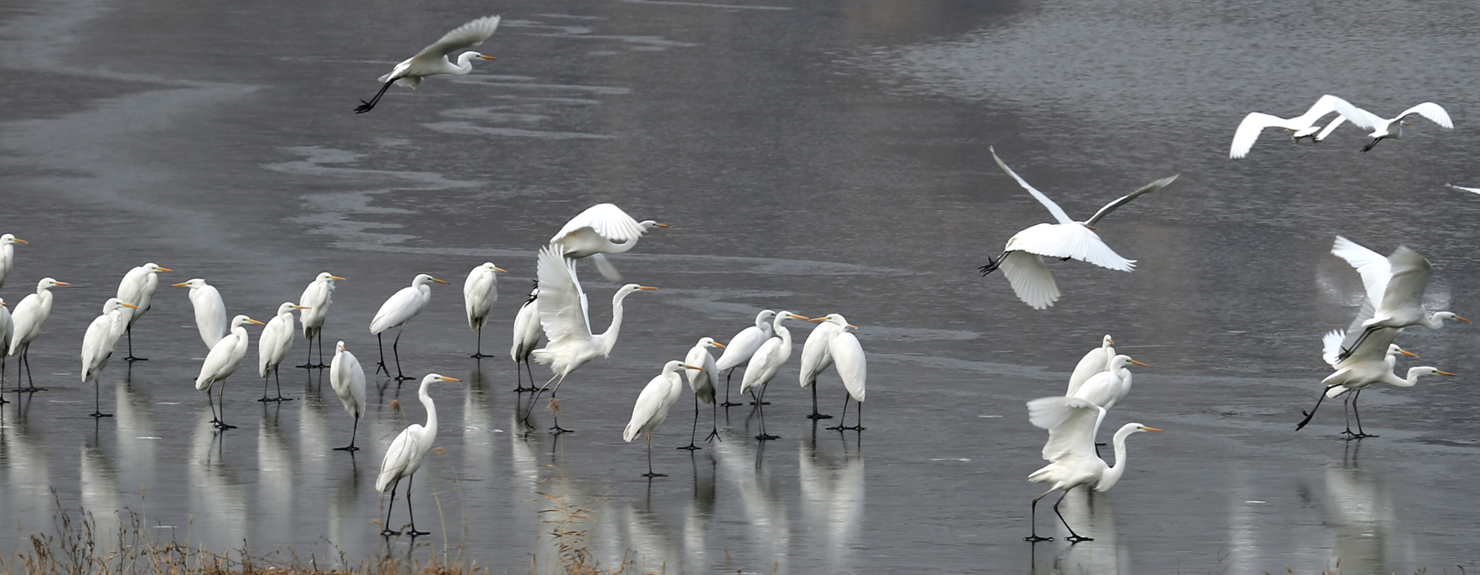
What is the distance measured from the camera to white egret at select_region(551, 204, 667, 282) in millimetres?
15391

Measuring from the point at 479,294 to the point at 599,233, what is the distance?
4.62ft

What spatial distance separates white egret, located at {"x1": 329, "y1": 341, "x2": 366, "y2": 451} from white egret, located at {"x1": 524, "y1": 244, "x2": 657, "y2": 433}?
145 cm

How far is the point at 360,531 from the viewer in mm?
11344

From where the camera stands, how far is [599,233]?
15453mm

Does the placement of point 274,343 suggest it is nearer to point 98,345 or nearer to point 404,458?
point 98,345

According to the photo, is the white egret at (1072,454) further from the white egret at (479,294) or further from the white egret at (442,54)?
the white egret at (479,294)

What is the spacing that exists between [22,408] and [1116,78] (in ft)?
84.2

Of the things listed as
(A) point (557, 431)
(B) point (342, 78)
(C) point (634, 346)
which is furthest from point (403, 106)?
(A) point (557, 431)

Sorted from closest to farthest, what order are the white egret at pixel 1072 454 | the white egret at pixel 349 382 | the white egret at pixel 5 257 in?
the white egret at pixel 1072 454, the white egret at pixel 349 382, the white egret at pixel 5 257

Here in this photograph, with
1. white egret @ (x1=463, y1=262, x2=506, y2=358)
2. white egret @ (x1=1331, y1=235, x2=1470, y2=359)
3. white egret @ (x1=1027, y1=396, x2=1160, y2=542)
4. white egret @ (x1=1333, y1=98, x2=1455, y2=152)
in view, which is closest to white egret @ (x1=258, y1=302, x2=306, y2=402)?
white egret @ (x1=463, y1=262, x2=506, y2=358)

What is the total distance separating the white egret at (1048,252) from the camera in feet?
40.3

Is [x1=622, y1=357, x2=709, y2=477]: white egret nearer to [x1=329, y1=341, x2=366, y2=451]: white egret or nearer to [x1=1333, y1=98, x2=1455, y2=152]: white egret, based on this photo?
[x1=329, y1=341, x2=366, y2=451]: white egret

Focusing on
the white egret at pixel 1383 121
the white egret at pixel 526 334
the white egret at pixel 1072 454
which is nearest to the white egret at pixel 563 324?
the white egret at pixel 526 334

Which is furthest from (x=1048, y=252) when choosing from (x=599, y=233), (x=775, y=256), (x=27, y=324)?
(x=775, y=256)
